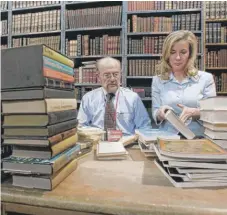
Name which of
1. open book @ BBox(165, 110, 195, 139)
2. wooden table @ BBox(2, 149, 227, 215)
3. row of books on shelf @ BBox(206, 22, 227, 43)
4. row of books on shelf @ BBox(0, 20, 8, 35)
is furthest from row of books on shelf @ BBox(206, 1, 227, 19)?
wooden table @ BBox(2, 149, 227, 215)

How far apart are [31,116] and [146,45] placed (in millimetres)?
2573

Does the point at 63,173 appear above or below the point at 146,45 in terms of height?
below

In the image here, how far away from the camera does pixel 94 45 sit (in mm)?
3020

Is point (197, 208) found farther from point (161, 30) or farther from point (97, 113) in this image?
point (161, 30)

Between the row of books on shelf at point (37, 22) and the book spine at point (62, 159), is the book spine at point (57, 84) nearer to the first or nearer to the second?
the book spine at point (62, 159)

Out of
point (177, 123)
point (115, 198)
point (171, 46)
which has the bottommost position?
point (115, 198)

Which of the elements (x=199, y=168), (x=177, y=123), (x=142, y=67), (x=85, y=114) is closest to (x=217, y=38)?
(x=142, y=67)

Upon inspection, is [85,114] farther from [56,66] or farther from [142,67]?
[56,66]

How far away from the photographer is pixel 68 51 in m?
3.08

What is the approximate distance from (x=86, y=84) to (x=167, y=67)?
1.55 meters

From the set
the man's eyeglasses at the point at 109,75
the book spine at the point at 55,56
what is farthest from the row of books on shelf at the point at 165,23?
the book spine at the point at 55,56

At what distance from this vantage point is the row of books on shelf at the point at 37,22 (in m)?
3.11

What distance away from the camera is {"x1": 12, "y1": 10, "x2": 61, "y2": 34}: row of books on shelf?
3.11m

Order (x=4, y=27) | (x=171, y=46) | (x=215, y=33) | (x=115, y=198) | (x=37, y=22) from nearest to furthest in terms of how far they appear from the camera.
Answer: (x=115, y=198), (x=171, y=46), (x=215, y=33), (x=37, y=22), (x=4, y=27)
